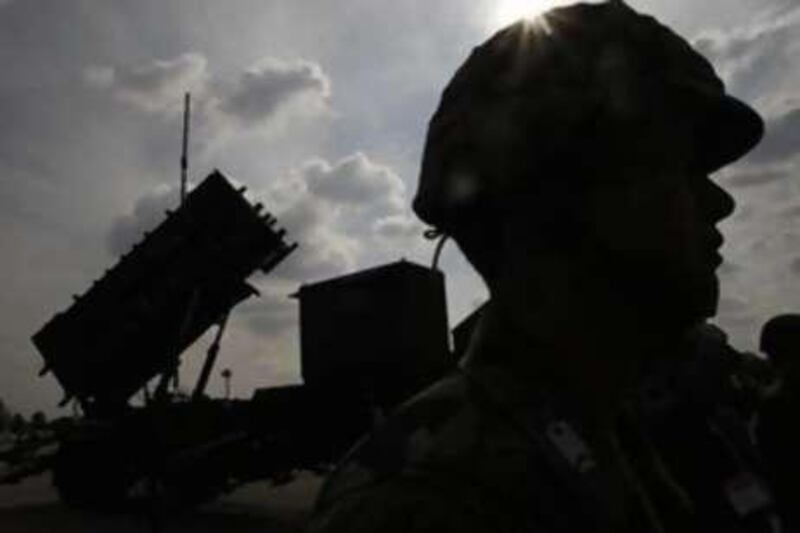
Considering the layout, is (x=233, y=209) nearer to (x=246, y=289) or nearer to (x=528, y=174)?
(x=246, y=289)

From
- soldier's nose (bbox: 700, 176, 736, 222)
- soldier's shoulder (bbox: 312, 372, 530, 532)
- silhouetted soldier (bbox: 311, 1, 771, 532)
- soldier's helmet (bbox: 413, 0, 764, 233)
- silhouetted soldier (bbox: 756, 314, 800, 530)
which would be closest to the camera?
soldier's shoulder (bbox: 312, 372, 530, 532)

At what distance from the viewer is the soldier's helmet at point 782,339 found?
5.17 metres

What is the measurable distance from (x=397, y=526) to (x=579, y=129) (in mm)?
650

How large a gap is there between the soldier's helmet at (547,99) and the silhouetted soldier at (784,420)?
389 centimetres

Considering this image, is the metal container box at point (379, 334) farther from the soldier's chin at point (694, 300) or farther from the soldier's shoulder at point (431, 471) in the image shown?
the soldier's shoulder at point (431, 471)

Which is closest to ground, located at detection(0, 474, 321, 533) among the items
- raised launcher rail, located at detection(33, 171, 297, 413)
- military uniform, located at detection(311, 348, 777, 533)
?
raised launcher rail, located at detection(33, 171, 297, 413)

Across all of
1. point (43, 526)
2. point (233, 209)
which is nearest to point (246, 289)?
point (233, 209)

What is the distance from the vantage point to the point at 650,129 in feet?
4.98

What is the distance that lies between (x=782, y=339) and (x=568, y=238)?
4.18 m

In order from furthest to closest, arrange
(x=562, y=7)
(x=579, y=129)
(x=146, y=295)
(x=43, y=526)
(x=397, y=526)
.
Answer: (x=146, y=295)
(x=43, y=526)
(x=562, y=7)
(x=579, y=129)
(x=397, y=526)

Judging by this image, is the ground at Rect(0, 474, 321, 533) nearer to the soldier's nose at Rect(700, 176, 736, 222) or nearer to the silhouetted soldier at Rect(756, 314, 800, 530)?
the silhouetted soldier at Rect(756, 314, 800, 530)

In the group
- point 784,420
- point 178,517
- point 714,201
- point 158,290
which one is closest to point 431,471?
point 714,201

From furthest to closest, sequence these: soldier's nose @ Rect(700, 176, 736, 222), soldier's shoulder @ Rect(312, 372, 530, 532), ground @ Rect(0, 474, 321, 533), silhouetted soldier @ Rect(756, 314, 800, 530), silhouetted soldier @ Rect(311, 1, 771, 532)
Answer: ground @ Rect(0, 474, 321, 533) → silhouetted soldier @ Rect(756, 314, 800, 530) → soldier's nose @ Rect(700, 176, 736, 222) → silhouetted soldier @ Rect(311, 1, 771, 532) → soldier's shoulder @ Rect(312, 372, 530, 532)

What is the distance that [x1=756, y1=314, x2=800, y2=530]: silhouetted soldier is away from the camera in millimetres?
5000
